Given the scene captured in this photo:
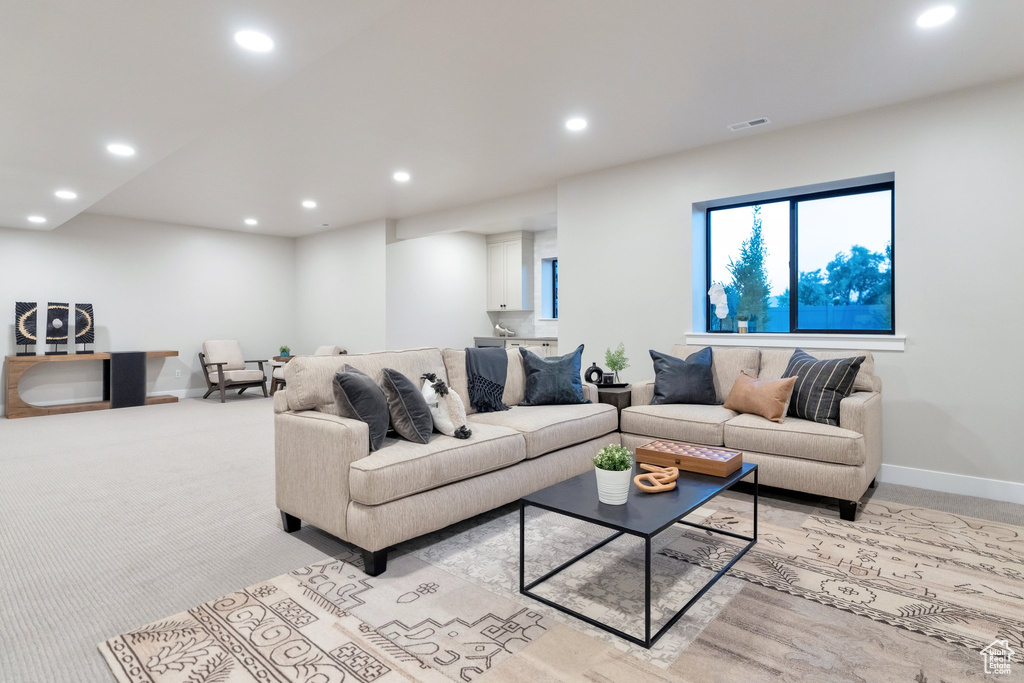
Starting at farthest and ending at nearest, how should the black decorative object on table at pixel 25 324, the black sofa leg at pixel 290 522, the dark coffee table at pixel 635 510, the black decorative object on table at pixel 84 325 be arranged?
1. the black decorative object on table at pixel 84 325
2. the black decorative object on table at pixel 25 324
3. the black sofa leg at pixel 290 522
4. the dark coffee table at pixel 635 510

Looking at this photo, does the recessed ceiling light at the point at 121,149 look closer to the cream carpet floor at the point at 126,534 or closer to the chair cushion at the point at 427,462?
the cream carpet floor at the point at 126,534

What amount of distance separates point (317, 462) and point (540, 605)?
1.21 m

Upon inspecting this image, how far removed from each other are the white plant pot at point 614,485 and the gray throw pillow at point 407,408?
98cm

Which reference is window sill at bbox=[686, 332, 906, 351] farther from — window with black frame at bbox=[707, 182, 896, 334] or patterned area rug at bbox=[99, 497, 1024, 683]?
patterned area rug at bbox=[99, 497, 1024, 683]

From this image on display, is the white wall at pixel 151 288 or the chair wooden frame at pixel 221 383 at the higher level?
the white wall at pixel 151 288

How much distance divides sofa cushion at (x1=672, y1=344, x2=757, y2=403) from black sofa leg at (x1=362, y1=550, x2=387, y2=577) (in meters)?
2.77

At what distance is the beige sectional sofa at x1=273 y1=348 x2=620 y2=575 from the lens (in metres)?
2.33

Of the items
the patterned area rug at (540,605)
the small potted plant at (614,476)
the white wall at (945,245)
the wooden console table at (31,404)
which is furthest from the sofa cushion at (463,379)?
Result: the wooden console table at (31,404)

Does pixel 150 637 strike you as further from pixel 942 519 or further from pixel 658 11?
pixel 942 519

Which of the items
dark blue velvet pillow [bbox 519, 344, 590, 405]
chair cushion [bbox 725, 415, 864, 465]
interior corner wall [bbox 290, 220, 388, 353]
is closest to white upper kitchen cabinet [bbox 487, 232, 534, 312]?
interior corner wall [bbox 290, 220, 388, 353]

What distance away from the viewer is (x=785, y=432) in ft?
10.5

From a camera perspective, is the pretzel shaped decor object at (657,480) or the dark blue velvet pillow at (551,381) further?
the dark blue velvet pillow at (551,381)

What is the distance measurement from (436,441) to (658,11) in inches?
95.2

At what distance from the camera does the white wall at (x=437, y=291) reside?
26.0ft
